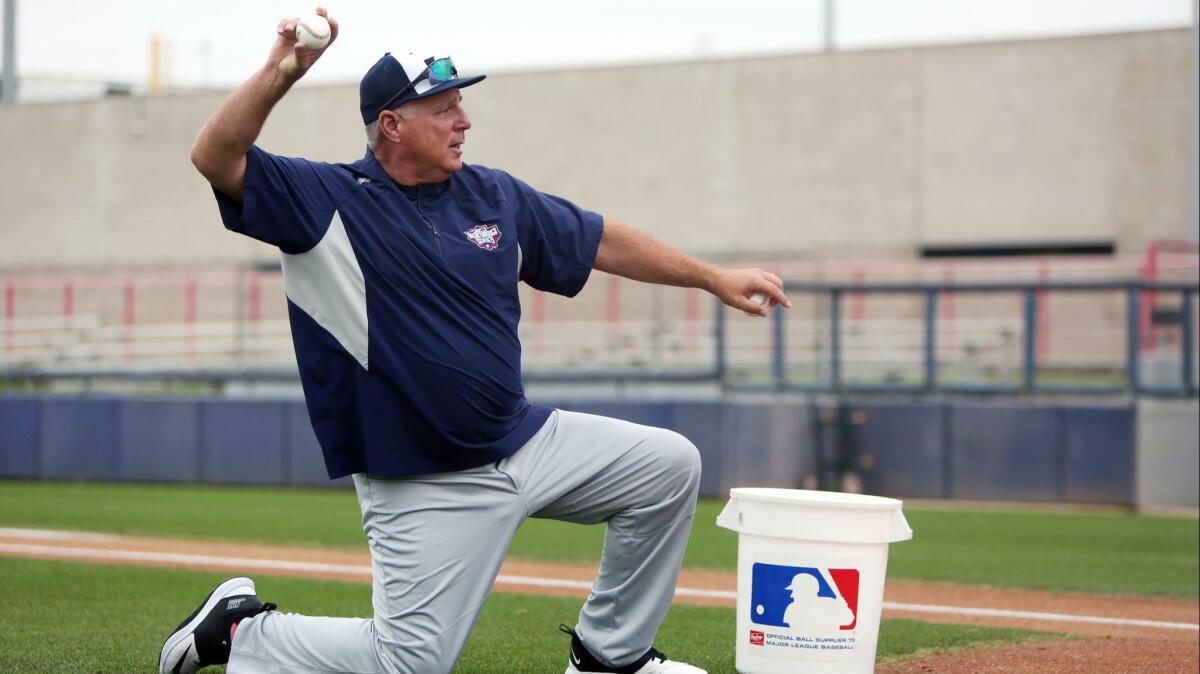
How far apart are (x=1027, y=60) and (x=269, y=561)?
20.5m

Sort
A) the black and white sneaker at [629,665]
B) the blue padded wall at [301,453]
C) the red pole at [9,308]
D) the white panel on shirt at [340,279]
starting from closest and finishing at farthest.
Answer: the white panel on shirt at [340,279] < the black and white sneaker at [629,665] < the blue padded wall at [301,453] < the red pole at [9,308]

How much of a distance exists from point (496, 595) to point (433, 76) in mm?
3570

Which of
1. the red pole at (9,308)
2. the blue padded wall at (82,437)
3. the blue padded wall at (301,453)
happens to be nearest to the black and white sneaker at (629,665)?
the blue padded wall at (301,453)

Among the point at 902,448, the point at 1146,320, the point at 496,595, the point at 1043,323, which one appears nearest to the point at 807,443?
the point at 902,448

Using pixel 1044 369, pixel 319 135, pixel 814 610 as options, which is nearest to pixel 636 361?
pixel 1044 369

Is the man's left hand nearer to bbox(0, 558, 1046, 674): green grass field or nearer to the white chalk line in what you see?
bbox(0, 558, 1046, 674): green grass field

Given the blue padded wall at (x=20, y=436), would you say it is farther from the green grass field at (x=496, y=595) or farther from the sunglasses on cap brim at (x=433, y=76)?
the sunglasses on cap brim at (x=433, y=76)

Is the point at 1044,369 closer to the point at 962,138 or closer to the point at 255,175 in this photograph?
the point at 255,175

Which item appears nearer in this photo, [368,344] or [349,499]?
[368,344]

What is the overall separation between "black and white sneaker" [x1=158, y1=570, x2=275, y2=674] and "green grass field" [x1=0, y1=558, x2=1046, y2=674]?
347mm

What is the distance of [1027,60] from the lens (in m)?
25.3

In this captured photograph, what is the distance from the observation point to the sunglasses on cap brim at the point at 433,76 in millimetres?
4258

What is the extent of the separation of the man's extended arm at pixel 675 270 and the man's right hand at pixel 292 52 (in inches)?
48.5

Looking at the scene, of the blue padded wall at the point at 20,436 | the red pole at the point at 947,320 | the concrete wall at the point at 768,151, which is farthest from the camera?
the concrete wall at the point at 768,151
